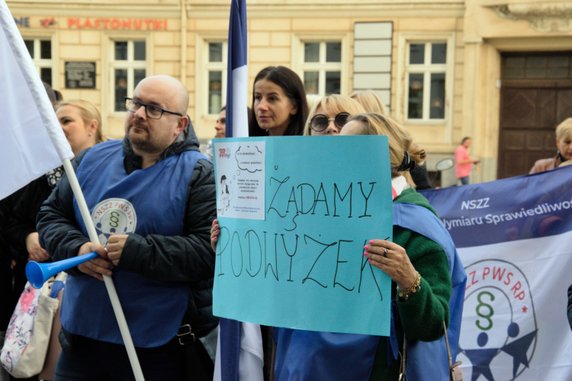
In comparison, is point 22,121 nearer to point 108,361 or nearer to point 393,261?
point 108,361

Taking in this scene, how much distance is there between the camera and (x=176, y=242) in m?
2.95

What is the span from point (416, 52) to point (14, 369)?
16459mm

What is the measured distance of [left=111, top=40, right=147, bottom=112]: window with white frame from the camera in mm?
20109

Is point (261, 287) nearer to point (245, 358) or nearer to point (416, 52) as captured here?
point (245, 358)

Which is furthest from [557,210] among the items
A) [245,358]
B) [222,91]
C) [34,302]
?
[222,91]

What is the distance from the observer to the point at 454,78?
742 inches

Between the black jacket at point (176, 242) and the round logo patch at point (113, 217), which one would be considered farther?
the round logo patch at point (113, 217)

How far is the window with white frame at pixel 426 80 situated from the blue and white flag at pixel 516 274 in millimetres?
14802

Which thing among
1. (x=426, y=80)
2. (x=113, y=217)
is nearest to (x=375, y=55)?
(x=426, y=80)

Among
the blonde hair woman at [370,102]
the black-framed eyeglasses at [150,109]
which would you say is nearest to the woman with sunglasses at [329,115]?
the blonde hair woman at [370,102]

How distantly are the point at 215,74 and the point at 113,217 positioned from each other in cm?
1743

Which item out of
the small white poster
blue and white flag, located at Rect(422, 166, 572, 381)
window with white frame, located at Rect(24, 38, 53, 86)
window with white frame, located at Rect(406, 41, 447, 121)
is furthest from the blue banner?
window with white frame, located at Rect(24, 38, 53, 86)

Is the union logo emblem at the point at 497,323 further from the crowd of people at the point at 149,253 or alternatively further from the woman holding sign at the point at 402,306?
the woman holding sign at the point at 402,306

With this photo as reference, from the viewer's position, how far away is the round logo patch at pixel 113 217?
300 centimetres
